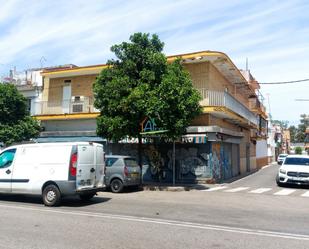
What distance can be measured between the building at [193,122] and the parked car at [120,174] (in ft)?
10.2

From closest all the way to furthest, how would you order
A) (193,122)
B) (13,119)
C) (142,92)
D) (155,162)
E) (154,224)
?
(154,224), (142,92), (155,162), (193,122), (13,119)

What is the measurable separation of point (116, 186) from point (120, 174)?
1.89ft

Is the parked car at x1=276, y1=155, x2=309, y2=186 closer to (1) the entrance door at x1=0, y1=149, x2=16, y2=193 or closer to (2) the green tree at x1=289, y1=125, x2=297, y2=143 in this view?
(1) the entrance door at x1=0, y1=149, x2=16, y2=193

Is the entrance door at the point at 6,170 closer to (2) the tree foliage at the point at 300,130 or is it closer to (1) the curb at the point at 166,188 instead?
(1) the curb at the point at 166,188

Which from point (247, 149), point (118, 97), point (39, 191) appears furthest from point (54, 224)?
point (247, 149)

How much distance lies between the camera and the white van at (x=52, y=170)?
1127 centimetres

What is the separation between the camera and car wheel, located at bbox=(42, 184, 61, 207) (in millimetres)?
11242

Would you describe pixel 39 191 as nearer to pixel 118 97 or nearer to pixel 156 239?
pixel 156 239

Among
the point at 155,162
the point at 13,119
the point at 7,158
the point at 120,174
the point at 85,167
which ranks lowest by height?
the point at 120,174

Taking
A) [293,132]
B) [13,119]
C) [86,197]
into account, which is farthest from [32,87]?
[293,132]

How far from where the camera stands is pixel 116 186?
52.3ft

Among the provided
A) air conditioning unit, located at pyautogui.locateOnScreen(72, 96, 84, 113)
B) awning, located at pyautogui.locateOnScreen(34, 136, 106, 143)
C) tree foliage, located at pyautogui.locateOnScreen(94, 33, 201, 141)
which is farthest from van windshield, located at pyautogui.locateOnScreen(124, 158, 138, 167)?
air conditioning unit, located at pyautogui.locateOnScreen(72, 96, 84, 113)

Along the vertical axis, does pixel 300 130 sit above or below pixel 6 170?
above

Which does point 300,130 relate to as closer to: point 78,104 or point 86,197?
point 78,104
